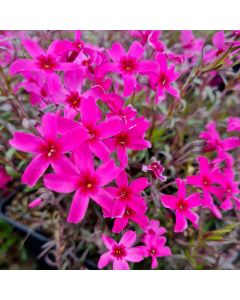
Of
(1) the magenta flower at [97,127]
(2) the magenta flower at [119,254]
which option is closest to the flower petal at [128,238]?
(2) the magenta flower at [119,254]

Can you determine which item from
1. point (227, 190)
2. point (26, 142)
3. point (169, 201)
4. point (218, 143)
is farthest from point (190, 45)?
point (26, 142)

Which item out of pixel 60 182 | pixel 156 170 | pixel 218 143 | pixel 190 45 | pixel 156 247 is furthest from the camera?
pixel 190 45

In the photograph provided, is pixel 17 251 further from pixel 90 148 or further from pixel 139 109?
pixel 90 148

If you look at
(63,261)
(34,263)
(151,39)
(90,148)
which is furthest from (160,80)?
(34,263)

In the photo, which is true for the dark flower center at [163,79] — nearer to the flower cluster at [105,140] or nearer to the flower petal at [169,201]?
the flower cluster at [105,140]

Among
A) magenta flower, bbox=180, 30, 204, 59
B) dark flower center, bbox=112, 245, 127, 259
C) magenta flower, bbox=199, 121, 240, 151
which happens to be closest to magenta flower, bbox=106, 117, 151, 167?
dark flower center, bbox=112, 245, 127, 259

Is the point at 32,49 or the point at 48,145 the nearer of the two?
the point at 48,145

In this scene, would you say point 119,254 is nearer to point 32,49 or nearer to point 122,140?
point 122,140
